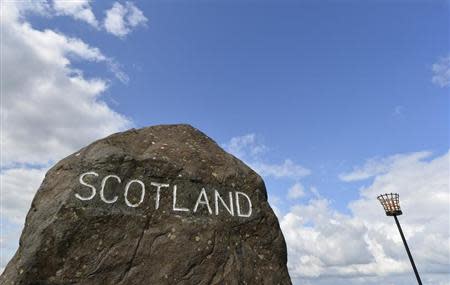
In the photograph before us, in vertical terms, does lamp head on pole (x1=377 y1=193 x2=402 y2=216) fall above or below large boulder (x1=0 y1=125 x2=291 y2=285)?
above

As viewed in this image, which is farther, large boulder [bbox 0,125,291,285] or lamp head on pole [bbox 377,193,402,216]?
lamp head on pole [bbox 377,193,402,216]

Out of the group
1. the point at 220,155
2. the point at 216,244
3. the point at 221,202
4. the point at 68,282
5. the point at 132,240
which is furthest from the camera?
the point at 220,155

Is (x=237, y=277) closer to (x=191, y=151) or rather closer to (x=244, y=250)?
(x=244, y=250)

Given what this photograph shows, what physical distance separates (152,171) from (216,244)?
70.3 inches

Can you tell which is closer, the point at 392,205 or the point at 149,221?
the point at 149,221

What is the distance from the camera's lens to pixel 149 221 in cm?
692

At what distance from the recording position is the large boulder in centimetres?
627

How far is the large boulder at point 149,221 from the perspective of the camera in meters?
6.27

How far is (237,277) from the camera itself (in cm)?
700

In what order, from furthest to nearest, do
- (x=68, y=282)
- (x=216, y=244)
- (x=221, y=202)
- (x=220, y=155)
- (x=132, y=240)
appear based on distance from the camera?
(x=220, y=155) → (x=221, y=202) → (x=216, y=244) → (x=132, y=240) → (x=68, y=282)

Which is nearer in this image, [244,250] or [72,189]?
[72,189]

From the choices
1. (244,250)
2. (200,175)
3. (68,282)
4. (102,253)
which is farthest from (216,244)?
(68,282)

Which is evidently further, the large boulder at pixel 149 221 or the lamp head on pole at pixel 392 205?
the lamp head on pole at pixel 392 205

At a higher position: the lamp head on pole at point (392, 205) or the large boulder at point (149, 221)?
Result: the lamp head on pole at point (392, 205)
